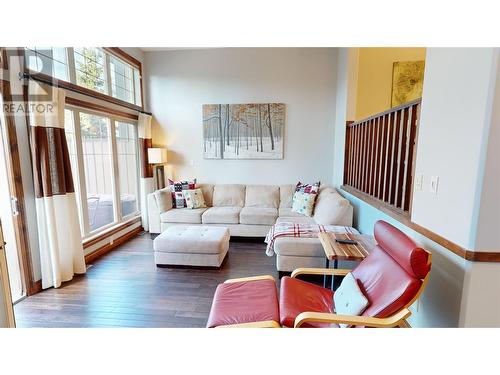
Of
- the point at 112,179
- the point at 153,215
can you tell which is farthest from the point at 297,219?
the point at 112,179

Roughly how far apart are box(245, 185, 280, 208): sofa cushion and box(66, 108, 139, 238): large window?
2.17 metres

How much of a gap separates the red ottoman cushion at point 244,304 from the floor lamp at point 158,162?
132 inches

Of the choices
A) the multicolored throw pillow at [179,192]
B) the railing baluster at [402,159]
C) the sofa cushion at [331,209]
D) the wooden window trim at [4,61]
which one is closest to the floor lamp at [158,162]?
the multicolored throw pillow at [179,192]

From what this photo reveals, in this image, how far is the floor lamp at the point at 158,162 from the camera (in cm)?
451

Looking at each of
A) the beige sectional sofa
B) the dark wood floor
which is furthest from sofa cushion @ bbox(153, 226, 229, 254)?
the beige sectional sofa

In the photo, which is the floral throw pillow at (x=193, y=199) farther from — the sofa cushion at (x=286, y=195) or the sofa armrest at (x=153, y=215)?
the sofa cushion at (x=286, y=195)

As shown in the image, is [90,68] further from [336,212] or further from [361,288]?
[361,288]

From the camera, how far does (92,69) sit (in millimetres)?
3449

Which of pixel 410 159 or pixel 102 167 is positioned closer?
pixel 410 159

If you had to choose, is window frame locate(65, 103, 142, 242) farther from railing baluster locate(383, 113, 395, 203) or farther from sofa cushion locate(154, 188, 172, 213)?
railing baluster locate(383, 113, 395, 203)

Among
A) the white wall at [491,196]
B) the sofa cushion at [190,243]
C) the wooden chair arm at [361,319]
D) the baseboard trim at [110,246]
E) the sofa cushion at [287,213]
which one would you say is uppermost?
the white wall at [491,196]

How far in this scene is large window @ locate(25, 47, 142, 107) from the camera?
2.63m

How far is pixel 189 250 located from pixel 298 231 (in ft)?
4.41
